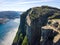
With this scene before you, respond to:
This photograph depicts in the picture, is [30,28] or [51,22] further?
[30,28]

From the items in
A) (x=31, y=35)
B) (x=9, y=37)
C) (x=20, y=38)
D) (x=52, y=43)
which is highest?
(x=52, y=43)

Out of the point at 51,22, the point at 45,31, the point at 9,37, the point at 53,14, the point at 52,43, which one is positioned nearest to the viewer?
the point at 52,43

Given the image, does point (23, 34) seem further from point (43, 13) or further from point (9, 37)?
point (9, 37)

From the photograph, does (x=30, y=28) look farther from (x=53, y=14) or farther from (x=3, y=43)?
(x=3, y=43)

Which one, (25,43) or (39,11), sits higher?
(39,11)

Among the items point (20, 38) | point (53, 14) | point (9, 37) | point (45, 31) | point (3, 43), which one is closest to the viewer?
point (45, 31)

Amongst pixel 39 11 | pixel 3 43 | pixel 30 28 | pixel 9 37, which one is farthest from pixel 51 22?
pixel 9 37

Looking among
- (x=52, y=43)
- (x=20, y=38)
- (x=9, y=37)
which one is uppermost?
(x=52, y=43)

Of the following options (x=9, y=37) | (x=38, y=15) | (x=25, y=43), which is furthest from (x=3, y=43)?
(x=38, y=15)

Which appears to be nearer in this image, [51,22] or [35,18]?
[51,22]

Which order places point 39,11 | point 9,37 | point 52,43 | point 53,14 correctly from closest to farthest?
point 52,43 → point 53,14 → point 39,11 → point 9,37
